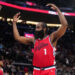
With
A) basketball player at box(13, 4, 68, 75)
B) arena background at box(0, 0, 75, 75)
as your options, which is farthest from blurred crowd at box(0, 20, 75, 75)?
basketball player at box(13, 4, 68, 75)

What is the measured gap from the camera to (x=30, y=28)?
15.4m

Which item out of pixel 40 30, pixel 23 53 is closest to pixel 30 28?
pixel 23 53

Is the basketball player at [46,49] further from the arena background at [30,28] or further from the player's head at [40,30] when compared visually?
the arena background at [30,28]

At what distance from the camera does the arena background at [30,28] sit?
11.8m

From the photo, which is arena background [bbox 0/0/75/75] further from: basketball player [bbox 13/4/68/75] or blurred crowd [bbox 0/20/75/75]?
basketball player [bbox 13/4/68/75]

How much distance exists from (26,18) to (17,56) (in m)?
4.21

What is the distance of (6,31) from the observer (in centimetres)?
1443

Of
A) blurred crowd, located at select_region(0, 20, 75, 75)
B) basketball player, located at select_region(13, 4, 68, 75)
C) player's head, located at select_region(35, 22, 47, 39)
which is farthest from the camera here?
blurred crowd, located at select_region(0, 20, 75, 75)

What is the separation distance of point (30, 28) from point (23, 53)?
336cm

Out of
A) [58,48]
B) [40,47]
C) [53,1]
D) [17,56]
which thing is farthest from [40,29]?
[53,1]

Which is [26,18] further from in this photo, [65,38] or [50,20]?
[65,38]

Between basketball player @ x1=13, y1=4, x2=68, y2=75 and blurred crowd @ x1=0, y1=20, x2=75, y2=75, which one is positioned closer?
basketball player @ x1=13, y1=4, x2=68, y2=75

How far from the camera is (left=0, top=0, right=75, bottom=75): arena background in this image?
11820mm

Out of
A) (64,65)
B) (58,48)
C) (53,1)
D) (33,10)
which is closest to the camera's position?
(64,65)
